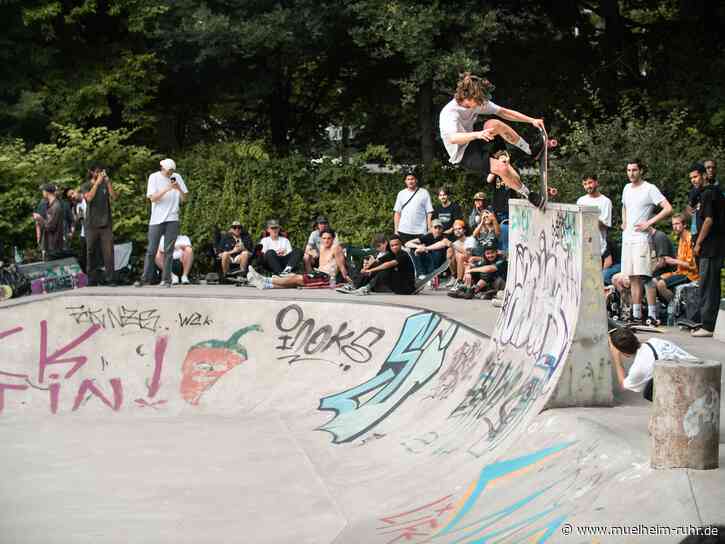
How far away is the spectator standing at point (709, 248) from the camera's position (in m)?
11.0

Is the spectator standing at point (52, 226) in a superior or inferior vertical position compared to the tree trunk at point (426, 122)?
inferior

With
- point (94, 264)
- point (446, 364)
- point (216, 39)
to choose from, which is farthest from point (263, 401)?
point (216, 39)

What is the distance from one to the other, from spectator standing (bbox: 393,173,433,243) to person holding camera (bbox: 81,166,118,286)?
407cm

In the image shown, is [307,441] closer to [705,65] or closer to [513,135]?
[513,135]

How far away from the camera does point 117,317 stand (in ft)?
47.2

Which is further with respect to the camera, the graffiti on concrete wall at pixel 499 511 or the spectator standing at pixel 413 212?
the spectator standing at pixel 413 212

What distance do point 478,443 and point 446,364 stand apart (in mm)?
2546

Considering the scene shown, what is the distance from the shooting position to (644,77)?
75.5 feet

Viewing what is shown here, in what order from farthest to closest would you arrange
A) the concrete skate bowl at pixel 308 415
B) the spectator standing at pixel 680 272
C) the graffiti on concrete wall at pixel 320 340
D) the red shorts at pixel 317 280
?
the red shorts at pixel 317 280
the graffiti on concrete wall at pixel 320 340
the spectator standing at pixel 680 272
the concrete skate bowl at pixel 308 415

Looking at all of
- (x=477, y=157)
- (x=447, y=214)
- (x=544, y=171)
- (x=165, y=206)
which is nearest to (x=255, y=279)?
(x=165, y=206)

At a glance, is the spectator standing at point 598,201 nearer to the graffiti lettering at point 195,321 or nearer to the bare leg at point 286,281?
the bare leg at point 286,281

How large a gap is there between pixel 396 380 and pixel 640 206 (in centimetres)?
320

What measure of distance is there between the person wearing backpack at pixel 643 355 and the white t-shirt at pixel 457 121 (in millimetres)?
2153

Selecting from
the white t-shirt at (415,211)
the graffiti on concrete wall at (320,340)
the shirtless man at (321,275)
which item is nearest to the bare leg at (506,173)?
the graffiti on concrete wall at (320,340)
